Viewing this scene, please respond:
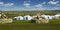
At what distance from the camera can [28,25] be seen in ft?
14.3

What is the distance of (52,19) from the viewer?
14.2 ft

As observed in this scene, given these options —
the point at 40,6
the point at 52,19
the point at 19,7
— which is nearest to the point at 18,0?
the point at 19,7

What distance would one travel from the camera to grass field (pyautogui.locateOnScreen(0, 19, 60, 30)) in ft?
14.1

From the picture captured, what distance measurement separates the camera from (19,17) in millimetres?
4340

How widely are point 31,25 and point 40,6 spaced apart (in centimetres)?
41

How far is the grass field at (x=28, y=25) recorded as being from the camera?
4.30 meters

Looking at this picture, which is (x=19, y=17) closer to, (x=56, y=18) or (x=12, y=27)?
(x=12, y=27)

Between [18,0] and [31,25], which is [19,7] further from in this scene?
[31,25]

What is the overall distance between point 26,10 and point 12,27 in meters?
0.43

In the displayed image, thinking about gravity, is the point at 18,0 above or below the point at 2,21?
above

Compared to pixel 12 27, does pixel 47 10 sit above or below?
above

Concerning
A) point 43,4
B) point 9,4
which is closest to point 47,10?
point 43,4

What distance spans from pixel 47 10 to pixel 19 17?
56cm

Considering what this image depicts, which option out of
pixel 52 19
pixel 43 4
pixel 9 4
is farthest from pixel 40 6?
pixel 9 4
